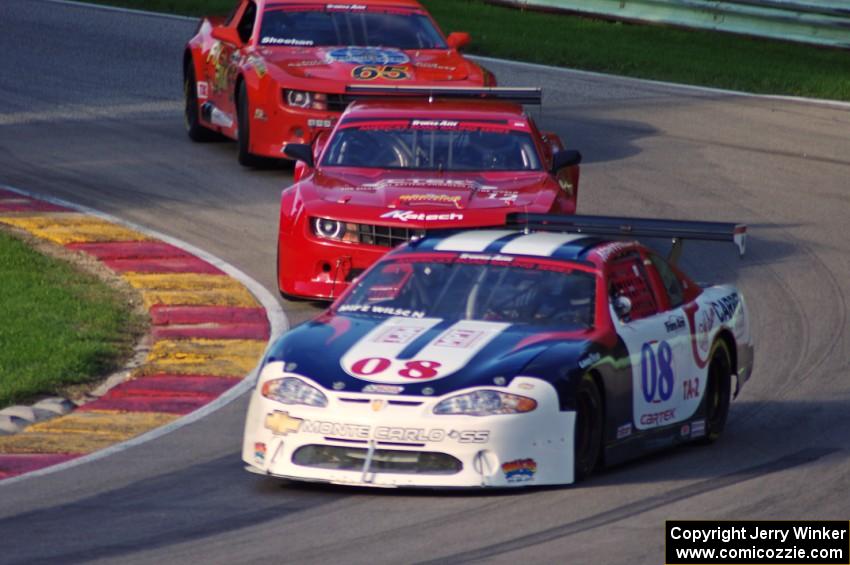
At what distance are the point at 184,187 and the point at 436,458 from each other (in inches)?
376

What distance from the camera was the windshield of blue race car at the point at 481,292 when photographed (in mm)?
9766

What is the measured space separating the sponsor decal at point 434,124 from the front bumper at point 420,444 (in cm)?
607

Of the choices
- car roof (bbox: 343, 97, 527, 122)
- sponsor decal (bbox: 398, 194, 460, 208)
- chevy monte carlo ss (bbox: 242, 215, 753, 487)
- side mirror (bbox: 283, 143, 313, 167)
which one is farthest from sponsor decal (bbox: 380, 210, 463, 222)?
chevy monte carlo ss (bbox: 242, 215, 753, 487)

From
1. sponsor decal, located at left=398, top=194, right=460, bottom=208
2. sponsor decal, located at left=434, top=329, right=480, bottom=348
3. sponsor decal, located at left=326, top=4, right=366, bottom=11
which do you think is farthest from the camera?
sponsor decal, located at left=326, top=4, right=366, bottom=11

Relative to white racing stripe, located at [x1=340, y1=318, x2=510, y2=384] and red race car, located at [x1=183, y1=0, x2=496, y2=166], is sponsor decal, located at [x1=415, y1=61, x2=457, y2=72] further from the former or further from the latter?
white racing stripe, located at [x1=340, y1=318, x2=510, y2=384]

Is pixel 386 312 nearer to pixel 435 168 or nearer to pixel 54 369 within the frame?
pixel 54 369

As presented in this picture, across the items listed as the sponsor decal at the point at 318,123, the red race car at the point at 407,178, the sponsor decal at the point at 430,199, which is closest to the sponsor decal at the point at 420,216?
the red race car at the point at 407,178

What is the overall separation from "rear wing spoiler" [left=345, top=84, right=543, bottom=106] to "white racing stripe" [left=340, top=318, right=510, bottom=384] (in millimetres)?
6095

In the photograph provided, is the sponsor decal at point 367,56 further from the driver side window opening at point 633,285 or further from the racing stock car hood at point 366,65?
the driver side window opening at point 633,285

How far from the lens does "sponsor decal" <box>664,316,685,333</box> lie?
33.2 feet

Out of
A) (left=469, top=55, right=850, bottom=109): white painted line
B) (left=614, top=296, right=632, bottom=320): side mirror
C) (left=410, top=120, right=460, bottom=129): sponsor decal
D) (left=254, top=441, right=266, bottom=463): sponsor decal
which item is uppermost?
(left=614, top=296, right=632, bottom=320): side mirror

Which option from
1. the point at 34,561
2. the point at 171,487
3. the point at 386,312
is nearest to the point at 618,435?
the point at 386,312

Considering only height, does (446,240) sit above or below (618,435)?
above

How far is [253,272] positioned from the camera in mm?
15109
